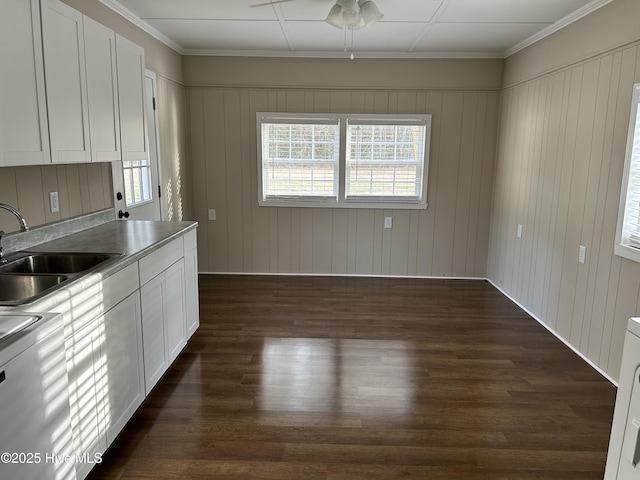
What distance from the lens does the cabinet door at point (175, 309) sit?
9.36 feet

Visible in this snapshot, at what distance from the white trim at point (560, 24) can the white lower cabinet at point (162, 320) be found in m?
3.48

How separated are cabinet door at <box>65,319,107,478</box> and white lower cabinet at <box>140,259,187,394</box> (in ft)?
1.70

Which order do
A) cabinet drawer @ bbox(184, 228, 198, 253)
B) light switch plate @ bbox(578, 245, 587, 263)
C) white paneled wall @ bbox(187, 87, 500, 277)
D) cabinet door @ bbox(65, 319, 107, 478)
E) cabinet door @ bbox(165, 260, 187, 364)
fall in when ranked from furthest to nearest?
white paneled wall @ bbox(187, 87, 500, 277), light switch plate @ bbox(578, 245, 587, 263), cabinet drawer @ bbox(184, 228, 198, 253), cabinet door @ bbox(165, 260, 187, 364), cabinet door @ bbox(65, 319, 107, 478)

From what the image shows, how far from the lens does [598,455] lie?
225 centimetres

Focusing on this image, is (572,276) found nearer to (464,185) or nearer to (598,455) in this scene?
(598,455)

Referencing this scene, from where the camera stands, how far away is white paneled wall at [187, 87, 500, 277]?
16.6 feet

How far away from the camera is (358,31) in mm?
4113

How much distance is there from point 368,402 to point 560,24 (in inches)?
134

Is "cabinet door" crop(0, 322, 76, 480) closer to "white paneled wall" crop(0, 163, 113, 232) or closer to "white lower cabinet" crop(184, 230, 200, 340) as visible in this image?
"white paneled wall" crop(0, 163, 113, 232)

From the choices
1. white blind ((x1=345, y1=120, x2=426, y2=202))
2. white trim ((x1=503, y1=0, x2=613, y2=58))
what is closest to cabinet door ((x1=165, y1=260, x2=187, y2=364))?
white blind ((x1=345, y1=120, x2=426, y2=202))

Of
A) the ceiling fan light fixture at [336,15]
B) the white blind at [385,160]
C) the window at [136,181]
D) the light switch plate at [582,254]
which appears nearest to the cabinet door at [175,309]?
the window at [136,181]

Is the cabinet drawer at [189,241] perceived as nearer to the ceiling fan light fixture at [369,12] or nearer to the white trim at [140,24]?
the white trim at [140,24]

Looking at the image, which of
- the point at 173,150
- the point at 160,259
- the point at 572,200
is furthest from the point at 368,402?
the point at 173,150

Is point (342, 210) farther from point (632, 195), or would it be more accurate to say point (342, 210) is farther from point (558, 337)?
point (632, 195)
